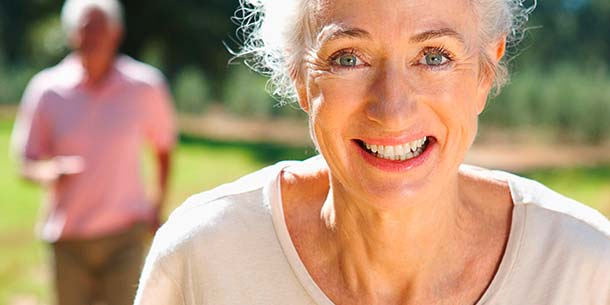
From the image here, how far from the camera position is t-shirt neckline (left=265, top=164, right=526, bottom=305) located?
2.02 metres

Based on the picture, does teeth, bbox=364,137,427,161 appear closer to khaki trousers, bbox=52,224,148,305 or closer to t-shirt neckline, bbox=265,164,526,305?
t-shirt neckline, bbox=265,164,526,305

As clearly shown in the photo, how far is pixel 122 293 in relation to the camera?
474 centimetres

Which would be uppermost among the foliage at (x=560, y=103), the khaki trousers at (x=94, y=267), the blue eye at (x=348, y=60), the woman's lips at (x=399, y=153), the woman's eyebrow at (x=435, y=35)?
the woman's eyebrow at (x=435, y=35)

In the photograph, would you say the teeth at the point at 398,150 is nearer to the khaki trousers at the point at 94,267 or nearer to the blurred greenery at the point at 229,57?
the khaki trousers at the point at 94,267

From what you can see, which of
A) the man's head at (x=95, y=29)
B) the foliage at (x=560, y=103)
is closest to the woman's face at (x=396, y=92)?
the man's head at (x=95, y=29)

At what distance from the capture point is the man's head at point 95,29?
5031mm

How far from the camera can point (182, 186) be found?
31.4 ft

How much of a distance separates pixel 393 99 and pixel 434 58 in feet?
0.37

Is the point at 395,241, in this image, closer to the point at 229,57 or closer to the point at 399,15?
the point at 399,15

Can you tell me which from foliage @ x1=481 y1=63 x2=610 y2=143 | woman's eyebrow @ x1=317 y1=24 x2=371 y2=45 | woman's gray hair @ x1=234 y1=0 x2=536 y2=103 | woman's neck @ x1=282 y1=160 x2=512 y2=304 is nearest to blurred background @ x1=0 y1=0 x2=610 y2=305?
foliage @ x1=481 y1=63 x2=610 y2=143

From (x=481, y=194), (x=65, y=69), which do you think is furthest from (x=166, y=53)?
(x=481, y=194)

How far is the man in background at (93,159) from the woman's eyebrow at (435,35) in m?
3.20

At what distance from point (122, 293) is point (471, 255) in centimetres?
294

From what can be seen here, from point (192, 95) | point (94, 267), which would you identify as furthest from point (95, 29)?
point (192, 95)
